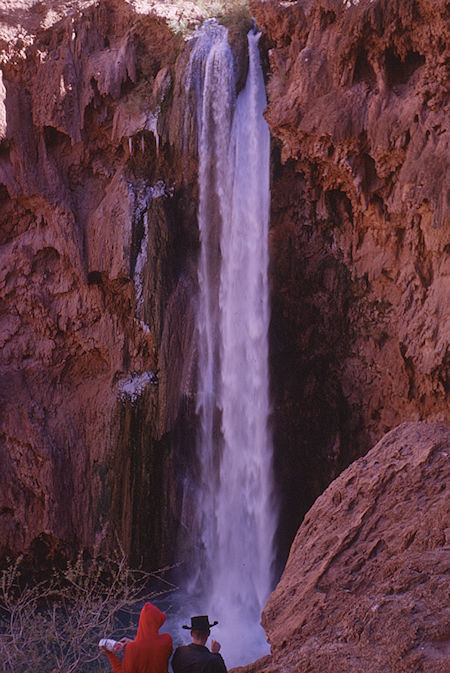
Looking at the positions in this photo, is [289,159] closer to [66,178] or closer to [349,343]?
[349,343]

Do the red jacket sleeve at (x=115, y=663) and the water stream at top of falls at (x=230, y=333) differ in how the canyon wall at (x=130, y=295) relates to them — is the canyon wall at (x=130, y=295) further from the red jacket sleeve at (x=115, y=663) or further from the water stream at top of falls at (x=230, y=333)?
the red jacket sleeve at (x=115, y=663)

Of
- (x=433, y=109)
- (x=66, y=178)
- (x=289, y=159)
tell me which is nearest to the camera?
(x=433, y=109)

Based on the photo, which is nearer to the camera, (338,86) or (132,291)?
(338,86)

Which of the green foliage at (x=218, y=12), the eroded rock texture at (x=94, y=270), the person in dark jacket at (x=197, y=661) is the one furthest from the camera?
the green foliage at (x=218, y=12)

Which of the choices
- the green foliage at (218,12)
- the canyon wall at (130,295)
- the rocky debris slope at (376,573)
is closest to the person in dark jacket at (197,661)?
the rocky debris slope at (376,573)

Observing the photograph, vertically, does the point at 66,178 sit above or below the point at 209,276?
above

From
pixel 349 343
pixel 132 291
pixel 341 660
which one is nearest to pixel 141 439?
pixel 132 291

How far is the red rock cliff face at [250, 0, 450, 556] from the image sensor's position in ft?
35.9

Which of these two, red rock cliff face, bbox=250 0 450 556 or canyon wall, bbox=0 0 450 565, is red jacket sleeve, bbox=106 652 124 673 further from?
canyon wall, bbox=0 0 450 565

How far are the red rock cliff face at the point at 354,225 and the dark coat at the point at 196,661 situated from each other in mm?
7773

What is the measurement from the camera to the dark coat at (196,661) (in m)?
4.35

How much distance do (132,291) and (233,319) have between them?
7.61 ft

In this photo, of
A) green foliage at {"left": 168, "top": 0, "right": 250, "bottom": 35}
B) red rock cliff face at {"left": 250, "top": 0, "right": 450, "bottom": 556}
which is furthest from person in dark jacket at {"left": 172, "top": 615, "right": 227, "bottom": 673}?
green foliage at {"left": 168, "top": 0, "right": 250, "bottom": 35}

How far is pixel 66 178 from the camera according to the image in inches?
577
